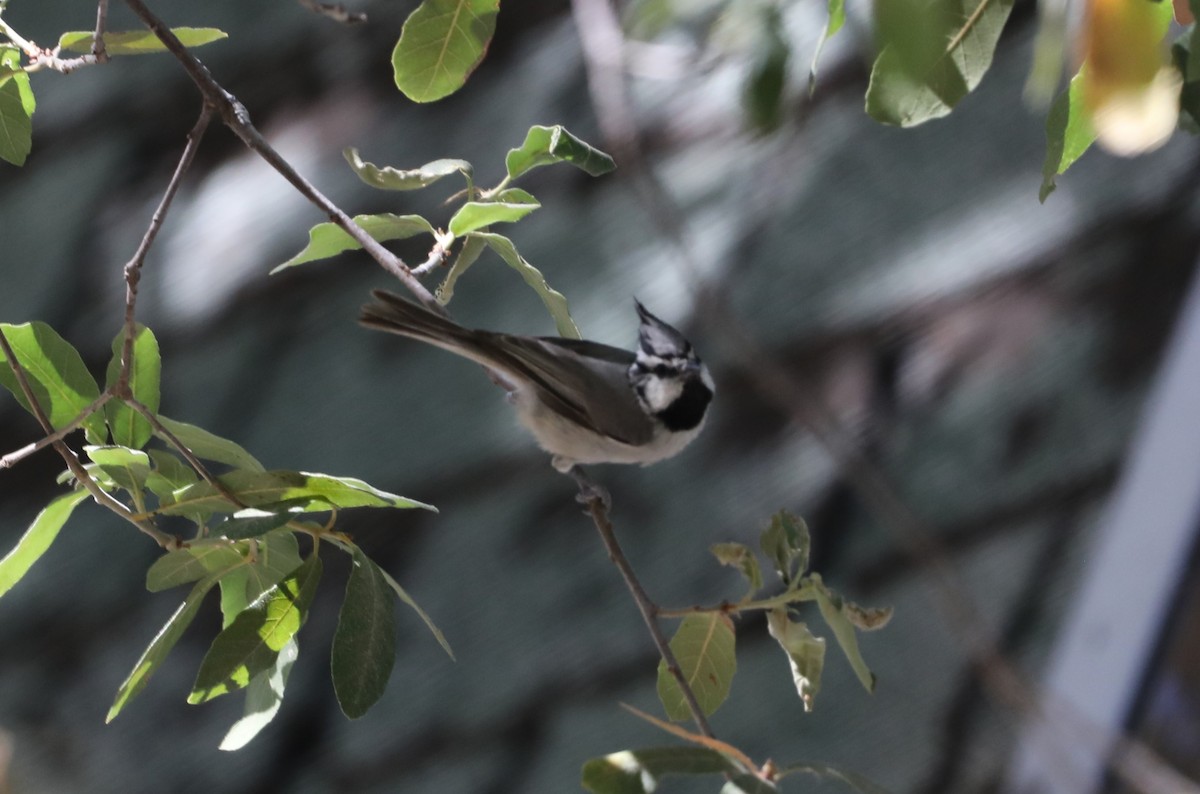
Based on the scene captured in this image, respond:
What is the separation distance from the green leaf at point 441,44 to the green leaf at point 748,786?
52cm

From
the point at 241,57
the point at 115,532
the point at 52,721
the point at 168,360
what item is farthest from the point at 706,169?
the point at 52,721

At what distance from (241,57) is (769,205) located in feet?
2.62

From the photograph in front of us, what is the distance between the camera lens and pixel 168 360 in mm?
1741

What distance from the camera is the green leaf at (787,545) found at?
0.92 m

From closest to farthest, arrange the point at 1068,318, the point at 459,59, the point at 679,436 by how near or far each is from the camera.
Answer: the point at 459,59, the point at 679,436, the point at 1068,318

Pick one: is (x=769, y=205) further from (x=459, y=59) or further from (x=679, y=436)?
(x=459, y=59)

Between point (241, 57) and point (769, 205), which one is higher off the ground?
point (241, 57)

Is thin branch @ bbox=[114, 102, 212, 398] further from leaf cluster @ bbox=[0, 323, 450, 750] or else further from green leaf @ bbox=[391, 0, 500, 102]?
green leaf @ bbox=[391, 0, 500, 102]

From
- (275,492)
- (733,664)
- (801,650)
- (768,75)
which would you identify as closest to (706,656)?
(733,664)

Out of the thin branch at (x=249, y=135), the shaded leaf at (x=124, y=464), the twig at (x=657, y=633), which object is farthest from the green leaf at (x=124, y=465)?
the twig at (x=657, y=633)

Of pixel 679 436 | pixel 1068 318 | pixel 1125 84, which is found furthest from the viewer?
pixel 1068 318

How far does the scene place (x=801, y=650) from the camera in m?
0.88

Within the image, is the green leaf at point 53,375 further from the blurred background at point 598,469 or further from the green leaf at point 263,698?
the blurred background at point 598,469

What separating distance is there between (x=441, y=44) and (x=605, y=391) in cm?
66
